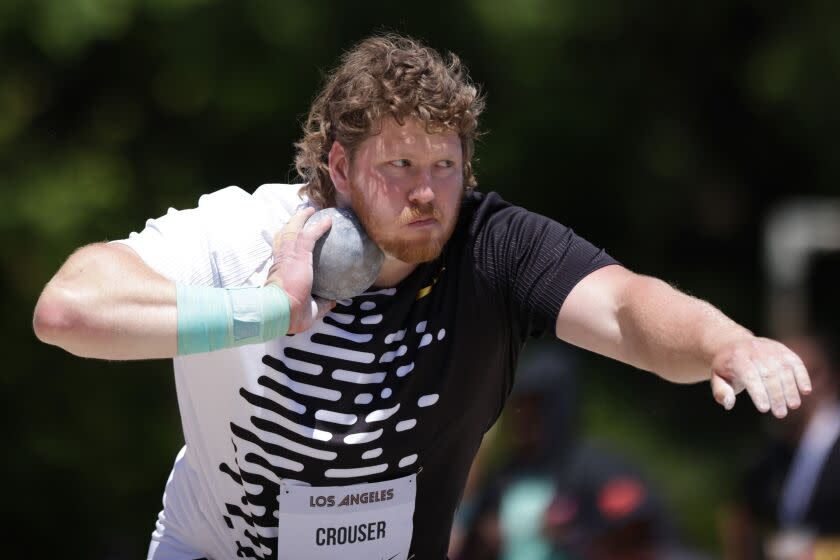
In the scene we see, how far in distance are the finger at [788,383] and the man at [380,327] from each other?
0.41m

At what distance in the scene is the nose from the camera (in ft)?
9.73

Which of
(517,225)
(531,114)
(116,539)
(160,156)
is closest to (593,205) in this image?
(531,114)

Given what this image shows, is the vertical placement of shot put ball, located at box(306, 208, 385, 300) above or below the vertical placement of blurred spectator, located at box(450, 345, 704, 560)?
above

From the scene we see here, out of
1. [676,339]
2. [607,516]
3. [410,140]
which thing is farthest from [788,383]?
[607,516]

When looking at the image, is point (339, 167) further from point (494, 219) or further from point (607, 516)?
point (607, 516)

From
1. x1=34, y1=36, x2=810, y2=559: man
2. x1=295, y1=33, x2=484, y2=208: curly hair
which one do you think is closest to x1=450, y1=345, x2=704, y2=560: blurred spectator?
x1=34, y1=36, x2=810, y2=559: man

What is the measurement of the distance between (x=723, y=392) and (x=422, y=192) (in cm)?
89

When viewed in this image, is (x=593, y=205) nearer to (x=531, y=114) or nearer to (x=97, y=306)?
(x=531, y=114)

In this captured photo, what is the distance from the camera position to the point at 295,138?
848cm

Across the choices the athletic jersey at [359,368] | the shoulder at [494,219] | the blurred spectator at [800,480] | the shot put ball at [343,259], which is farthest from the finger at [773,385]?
the blurred spectator at [800,480]

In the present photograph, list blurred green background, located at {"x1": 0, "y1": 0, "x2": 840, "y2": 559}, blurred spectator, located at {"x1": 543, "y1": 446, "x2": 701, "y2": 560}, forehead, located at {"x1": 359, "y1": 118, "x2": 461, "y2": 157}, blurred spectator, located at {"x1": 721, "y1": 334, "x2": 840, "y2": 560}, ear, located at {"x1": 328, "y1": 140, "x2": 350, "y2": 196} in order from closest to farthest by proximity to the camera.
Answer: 1. forehead, located at {"x1": 359, "y1": 118, "x2": 461, "y2": 157}
2. ear, located at {"x1": 328, "y1": 140, "x2": 350, "y2": 196}
3. blurred spectator, located at {"x1": 543, "y1": 446, "x2": 701, "y2": 560}
4. blurred spectator, located at {"x1": 721, "y1": 334, "x2": 840, "y2": 560}
5. blurred green background, located at {"x1": 0, "y1": 0, "x2": 840, "y2": 559}

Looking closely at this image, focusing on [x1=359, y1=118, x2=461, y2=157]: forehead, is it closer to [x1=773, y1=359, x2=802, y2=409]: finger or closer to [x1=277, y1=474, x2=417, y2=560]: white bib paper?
[x1=277, y1=474, x2=417, y2=560]: white bib paper

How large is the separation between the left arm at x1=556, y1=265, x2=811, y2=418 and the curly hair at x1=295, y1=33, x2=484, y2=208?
49 cm

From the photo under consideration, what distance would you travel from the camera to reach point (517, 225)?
10.3 ft
